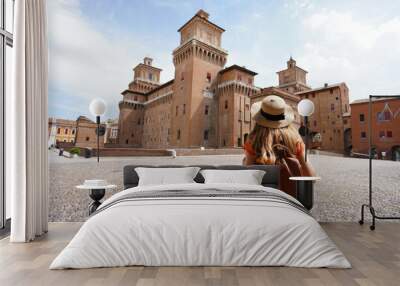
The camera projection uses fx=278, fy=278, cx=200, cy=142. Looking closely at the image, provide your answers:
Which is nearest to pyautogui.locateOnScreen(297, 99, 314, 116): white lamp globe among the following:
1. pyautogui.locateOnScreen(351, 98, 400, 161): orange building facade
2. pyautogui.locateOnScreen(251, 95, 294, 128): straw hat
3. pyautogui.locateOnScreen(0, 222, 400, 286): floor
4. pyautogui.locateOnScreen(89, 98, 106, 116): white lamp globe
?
pyautogui.locateOnScreen(251, 95, 294, 128): straw hat

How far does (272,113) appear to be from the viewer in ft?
12.7

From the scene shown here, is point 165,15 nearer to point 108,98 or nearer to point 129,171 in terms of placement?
point 108,98

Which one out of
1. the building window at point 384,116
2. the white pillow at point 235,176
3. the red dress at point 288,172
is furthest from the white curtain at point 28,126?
the building window at point 384,116

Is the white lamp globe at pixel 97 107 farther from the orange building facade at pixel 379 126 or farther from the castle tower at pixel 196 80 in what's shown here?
the orange building facade at pixel 379 126

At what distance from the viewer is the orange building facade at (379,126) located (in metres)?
3.90

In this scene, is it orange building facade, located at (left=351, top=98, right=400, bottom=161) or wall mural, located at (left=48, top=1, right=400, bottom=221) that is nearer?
wall mural, located at (left=48, top=1, right=400, bottom=221)

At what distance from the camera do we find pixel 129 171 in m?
3.73

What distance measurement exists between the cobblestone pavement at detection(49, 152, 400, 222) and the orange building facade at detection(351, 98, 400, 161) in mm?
183

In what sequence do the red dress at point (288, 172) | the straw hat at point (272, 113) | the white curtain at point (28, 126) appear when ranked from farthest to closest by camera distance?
the straw hat at point (272, 113), the red dress at point (288, 172), the white curtain at point (28, 126)

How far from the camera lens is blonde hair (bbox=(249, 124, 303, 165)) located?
3773 millimetres

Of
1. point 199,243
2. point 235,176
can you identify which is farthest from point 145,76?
point 199,243

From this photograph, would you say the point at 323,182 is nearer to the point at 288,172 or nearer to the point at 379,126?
the point at 288,172

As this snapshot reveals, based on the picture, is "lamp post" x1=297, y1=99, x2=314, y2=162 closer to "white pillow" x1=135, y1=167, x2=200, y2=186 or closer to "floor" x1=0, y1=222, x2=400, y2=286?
"white pillow" x1=135, y1=167, x2=200, y2=186

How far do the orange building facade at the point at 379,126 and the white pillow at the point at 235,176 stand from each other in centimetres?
157
